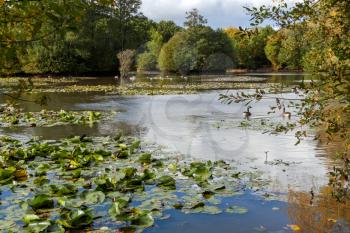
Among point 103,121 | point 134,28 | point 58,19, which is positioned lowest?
point 103,121

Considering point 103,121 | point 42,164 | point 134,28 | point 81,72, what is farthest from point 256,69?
point 42,164

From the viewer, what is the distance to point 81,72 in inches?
2143

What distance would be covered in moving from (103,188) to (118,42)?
179 feet

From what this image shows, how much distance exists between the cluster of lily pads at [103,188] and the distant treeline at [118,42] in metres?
2.65

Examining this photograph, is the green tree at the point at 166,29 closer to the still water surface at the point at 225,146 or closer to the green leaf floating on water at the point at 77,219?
the still water surface at the point at 225,146

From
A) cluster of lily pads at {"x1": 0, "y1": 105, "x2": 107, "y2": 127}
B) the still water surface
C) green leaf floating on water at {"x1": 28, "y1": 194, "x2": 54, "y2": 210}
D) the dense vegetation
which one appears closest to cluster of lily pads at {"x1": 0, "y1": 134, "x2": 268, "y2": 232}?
green leaf floating on water at {"x1": 28, "y1": 194, "x2": 54, "y2": 210}

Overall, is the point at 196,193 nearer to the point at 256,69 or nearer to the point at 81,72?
the point at 81,72

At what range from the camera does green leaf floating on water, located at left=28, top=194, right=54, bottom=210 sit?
5961 mm

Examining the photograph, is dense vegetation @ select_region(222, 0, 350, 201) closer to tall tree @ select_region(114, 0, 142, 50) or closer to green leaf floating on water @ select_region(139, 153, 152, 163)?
green leaf floating on water @ select_region(139, 153, 152, 163)

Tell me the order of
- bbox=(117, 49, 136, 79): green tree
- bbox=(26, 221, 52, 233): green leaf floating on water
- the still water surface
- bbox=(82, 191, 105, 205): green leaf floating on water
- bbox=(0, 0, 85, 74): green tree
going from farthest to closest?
bbox=(117, 49, 136, 79): green tree < bbox=(82, 191, 105, 205): green leaf floating on water < the still water surface < bbox=(26, 221, 52, 233): green leaf floating on water < bbox=(0, 0, 85, 74): green tree

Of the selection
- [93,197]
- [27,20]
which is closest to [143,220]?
[93,197]

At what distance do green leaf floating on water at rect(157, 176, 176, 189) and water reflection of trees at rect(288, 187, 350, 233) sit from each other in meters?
1.88

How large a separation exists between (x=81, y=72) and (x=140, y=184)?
161ft

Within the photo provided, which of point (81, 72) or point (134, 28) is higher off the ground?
point (134, 28)
